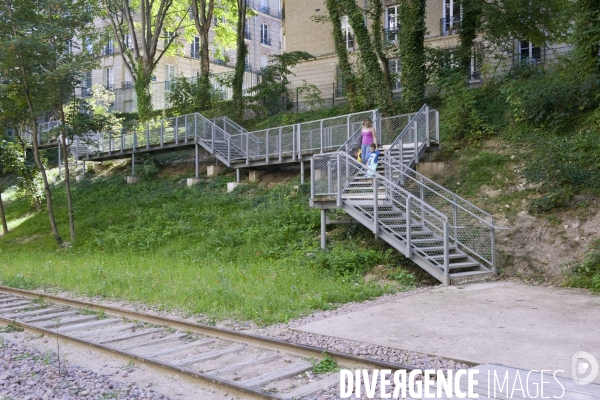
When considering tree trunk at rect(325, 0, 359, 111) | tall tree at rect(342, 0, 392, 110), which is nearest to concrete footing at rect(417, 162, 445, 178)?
tall tree at rect(342, 0, 392, 110)

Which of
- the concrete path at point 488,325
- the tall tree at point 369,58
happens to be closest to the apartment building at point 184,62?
the tall tree at point 369,58

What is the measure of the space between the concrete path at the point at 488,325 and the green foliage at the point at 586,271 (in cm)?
56

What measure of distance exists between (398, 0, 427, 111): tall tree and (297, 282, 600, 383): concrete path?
1232 centimetres

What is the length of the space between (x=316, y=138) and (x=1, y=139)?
14925 mm

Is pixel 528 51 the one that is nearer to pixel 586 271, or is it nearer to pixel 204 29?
pixel 204 29

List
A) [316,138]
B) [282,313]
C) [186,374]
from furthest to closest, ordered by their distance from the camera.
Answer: [316,138]
[282,313]
[186,374]

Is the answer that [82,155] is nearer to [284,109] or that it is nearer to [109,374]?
[284,109]

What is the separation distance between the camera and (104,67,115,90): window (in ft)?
157

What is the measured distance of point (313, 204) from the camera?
16172mm

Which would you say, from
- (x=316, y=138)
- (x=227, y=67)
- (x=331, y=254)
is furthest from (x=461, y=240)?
(x=227, y=67)

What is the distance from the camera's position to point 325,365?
7266 mm

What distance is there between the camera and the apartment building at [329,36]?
32716 mm

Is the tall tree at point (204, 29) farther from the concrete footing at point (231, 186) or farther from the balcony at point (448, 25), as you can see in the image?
the balcony at point (448, 25)

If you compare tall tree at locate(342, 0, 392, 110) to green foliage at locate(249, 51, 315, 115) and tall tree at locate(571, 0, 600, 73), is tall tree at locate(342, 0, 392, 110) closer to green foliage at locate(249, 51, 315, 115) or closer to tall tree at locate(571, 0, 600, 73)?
tall tree at locate(571, 0, 600, 73)
